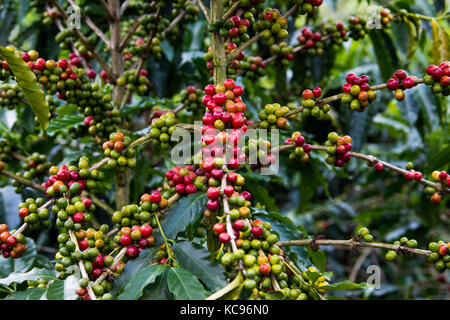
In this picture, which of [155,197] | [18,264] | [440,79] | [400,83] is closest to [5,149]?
[18,264]

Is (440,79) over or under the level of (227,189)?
over

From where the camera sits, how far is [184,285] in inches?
42.7

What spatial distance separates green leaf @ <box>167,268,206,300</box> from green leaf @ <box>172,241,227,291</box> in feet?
0.20

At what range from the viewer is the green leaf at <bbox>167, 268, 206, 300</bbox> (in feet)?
3.47

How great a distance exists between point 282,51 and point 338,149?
2.41ft

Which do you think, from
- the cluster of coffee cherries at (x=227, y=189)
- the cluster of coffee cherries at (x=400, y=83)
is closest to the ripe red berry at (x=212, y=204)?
the cluster of coffee cherries at (x=227, y=189)

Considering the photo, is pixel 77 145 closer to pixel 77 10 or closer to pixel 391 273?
pixel 77 10

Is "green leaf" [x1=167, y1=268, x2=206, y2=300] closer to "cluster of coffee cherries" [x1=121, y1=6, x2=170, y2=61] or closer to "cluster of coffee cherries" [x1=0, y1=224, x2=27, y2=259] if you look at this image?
"cluster of coffee cherries" [x1=0, y1=224, x2=27, y2=259]

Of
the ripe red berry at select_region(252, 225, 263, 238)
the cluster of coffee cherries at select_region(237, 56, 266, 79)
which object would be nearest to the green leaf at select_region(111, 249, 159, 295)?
the ripe red berry at select_region(252, 225, 263, 238)

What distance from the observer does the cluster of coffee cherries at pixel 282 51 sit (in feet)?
6.48

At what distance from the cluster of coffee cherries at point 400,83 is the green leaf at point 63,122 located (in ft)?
4.58

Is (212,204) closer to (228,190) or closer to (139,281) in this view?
(228,190)

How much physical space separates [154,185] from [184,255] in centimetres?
144
